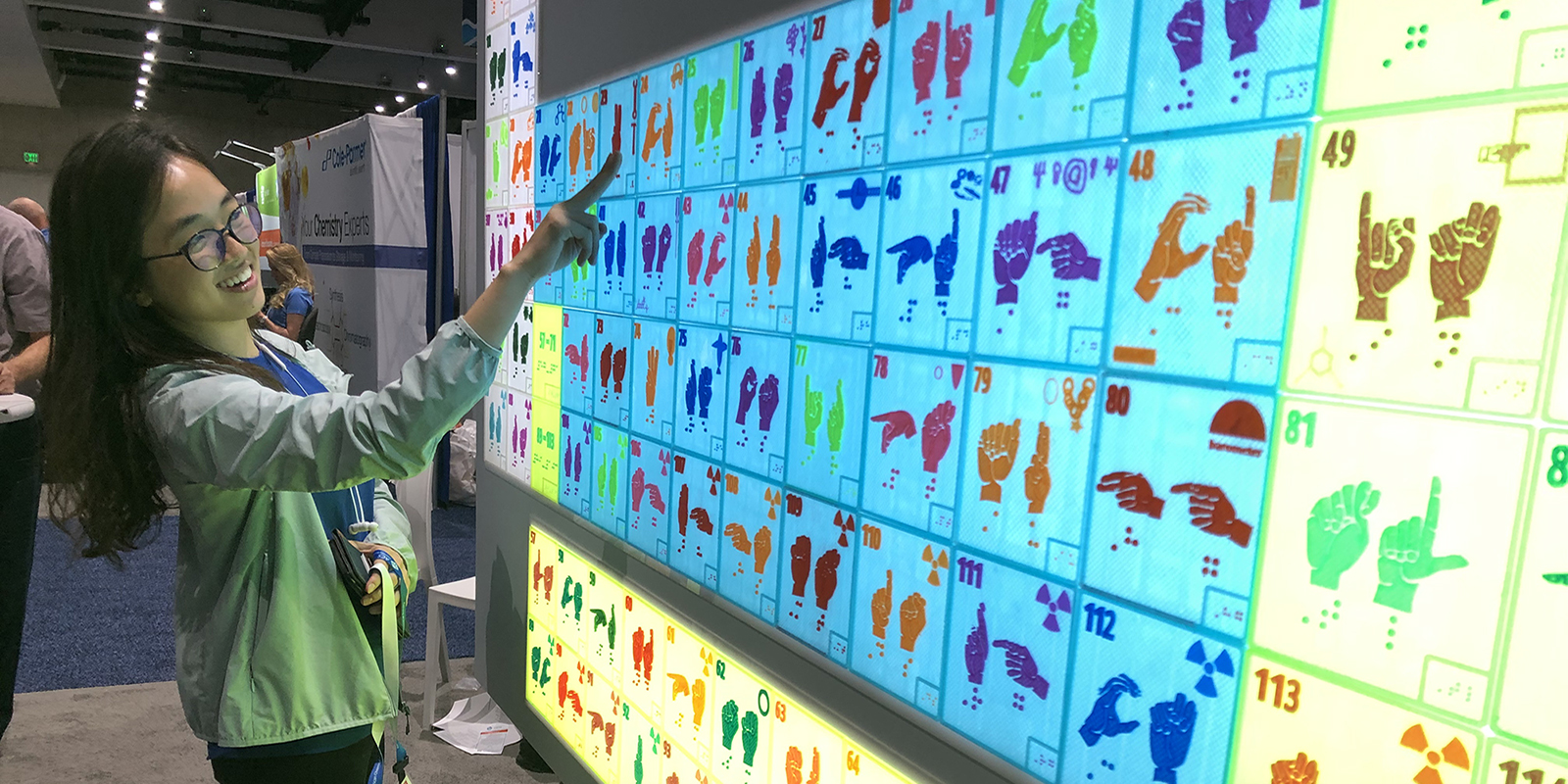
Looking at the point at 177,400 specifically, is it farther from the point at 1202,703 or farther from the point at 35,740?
the point at 35,740

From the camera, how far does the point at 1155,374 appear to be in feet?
3.54

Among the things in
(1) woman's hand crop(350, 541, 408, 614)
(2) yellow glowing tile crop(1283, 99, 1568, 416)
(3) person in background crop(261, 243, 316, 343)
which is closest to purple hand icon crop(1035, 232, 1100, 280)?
(2) yellow glowing tile crop(1283, 99, 1568, 416)

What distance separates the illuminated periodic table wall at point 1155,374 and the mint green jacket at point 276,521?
0.65 metres

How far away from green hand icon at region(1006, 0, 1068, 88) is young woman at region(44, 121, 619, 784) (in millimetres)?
623

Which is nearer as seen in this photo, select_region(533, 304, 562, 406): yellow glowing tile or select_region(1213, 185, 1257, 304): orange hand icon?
select_region(1213, 185, 1257, 304): orange hand icon

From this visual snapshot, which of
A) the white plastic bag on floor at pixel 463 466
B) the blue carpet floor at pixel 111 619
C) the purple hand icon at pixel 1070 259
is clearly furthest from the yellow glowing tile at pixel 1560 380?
the white plastic bag on floor at pixel 463 466

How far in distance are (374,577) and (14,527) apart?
2.33 metres

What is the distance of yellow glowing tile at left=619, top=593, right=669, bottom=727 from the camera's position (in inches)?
83.2

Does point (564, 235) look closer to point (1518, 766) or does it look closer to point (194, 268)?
point (194, 268)

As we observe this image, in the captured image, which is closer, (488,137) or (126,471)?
(126,471)

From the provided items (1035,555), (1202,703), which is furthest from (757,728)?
(1202,703)

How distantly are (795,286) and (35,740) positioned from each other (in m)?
3.30

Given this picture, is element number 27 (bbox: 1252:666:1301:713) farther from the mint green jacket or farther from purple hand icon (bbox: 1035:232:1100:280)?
the mint green jacket

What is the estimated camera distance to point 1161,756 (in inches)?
42.9
